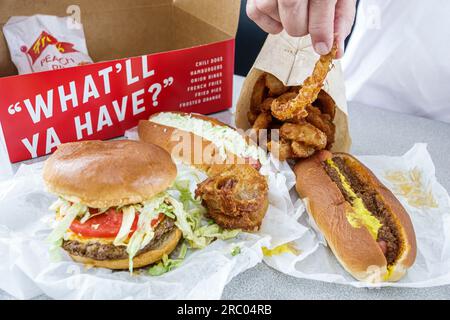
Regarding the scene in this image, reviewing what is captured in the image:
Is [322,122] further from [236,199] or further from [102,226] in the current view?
[102,226]

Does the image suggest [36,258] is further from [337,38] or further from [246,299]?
[337,38]

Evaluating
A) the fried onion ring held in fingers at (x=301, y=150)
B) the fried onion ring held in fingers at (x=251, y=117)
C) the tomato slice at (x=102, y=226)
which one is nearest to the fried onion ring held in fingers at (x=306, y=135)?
the fried onion ring held in fingers at (x=301, y=150)

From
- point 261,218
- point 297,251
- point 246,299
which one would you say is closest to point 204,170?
point 261,218

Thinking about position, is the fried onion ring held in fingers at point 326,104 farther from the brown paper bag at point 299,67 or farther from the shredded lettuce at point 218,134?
the shredded lettuce at point 218,134

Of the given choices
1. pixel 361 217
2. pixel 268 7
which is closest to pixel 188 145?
pixel 268 7

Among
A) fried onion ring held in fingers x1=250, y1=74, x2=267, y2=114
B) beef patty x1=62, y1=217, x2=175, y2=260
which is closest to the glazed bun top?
beef patty x1=62, y1=217, x2=175, y2=260
